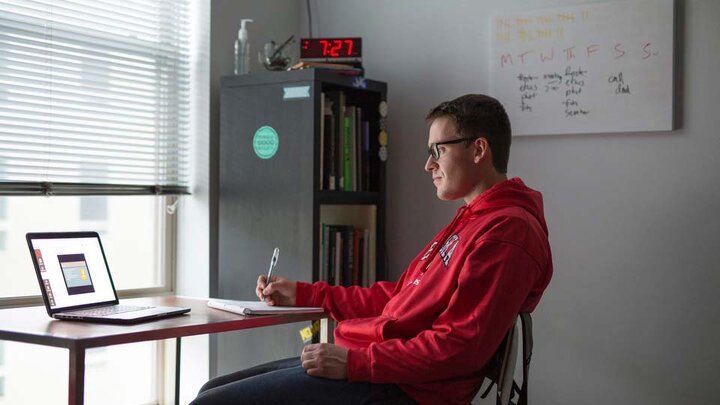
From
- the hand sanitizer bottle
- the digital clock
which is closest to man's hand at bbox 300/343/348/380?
the digital clock

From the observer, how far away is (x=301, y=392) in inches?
72.5

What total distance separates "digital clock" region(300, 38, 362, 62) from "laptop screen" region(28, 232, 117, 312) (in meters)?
1.17

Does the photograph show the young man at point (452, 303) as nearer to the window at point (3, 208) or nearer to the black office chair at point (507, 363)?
the black office chair at point (507, 363)

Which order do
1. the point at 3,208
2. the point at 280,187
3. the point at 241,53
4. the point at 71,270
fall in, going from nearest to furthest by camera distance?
the point at 71,270
the point at 3,208
the point at 280,187
the point at 241,53

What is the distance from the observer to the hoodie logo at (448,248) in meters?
2.01

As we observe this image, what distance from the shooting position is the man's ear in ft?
6.90

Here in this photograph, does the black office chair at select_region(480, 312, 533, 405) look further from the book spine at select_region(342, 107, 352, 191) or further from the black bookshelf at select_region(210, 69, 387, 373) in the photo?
the book spine at select_region(342, 107, 352, 191)

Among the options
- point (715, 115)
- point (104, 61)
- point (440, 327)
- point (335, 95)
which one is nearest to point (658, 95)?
point (715, 115)

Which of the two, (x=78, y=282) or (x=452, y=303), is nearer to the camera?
(x=452, y=303)

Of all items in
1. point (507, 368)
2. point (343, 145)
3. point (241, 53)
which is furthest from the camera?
point (241, 53)

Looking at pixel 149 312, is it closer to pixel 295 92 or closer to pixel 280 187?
pixel 280 187

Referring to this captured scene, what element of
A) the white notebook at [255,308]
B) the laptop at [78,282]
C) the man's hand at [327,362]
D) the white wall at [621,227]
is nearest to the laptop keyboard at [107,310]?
the laptop at [78,282]

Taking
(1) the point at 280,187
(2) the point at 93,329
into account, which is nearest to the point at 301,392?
(2) the point at 93,329

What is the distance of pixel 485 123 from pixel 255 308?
80cm
